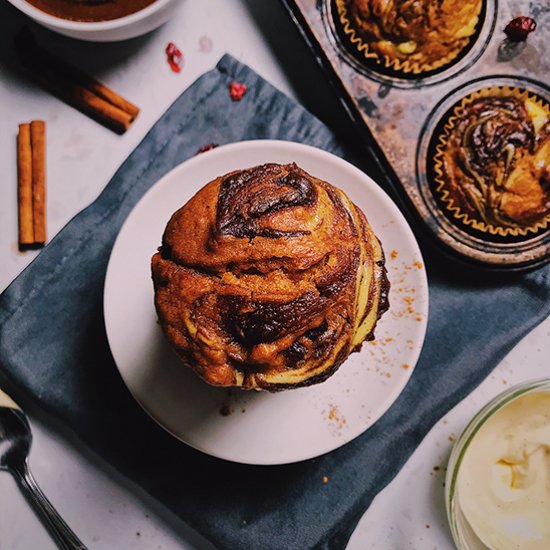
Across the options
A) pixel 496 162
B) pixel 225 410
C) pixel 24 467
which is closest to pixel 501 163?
pixel 496 162

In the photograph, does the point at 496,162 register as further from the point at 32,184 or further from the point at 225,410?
the point at 32,184

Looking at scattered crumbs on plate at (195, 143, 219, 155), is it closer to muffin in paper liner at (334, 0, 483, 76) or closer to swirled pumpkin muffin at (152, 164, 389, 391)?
muffin in paper liner at (334, 0, 483, 76)

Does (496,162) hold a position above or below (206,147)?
below

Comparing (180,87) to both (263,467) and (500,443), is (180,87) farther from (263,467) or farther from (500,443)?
(500,443)

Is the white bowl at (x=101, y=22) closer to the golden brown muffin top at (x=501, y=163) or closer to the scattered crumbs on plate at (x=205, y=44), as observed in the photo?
the scattered crumbs on plate at (x=205, y=44)

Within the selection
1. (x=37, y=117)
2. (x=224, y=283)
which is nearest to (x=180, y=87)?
(x=37, y=117)

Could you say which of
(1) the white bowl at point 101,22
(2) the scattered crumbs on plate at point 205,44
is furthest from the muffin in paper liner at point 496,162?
(1) the white bowl at point 101,22

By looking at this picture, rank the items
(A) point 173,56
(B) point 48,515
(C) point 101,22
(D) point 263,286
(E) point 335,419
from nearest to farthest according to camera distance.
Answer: (D) point 263,286, (E) point 335,419, (C) point 101,22, (B) point 48,515, (A) point 173,56
